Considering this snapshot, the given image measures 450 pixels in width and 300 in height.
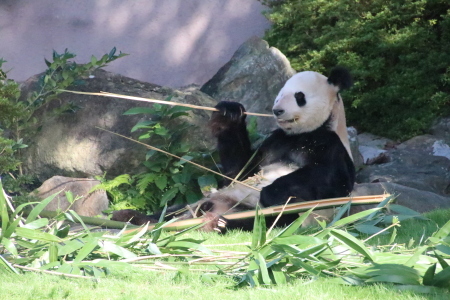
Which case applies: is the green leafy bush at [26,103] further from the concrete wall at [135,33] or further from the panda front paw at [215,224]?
the panda front paw at [215,224]

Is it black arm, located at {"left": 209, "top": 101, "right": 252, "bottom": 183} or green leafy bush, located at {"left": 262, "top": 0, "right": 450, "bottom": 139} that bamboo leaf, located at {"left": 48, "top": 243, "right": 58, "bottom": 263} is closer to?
black arm, located at {"left": 209, "top": 101, "right": 252, "bottom": 183}

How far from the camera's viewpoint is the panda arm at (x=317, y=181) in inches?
199

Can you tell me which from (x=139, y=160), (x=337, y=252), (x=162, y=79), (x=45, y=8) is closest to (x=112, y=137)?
(x=139, y=160)

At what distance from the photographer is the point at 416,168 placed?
27.4 feet

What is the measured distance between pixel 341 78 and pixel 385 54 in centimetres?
482

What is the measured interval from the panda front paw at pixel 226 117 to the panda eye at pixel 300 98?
0.52 meters

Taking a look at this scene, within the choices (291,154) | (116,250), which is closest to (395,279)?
(116,250)

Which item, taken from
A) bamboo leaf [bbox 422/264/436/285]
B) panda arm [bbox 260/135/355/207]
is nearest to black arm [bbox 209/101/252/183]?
panda arm [bbox 260/135/355/207]

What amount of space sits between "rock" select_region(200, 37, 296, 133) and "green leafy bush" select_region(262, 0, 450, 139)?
1473 millimetres

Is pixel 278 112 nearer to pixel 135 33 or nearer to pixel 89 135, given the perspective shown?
pixel 89 135

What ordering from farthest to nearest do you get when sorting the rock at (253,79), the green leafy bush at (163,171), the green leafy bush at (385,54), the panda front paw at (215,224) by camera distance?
the green leafy bush at (385,54)
the rock at (253,79)
the green leafy bush at (163,171)
the panda front paw at (215,224)

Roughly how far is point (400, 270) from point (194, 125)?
4.26 m

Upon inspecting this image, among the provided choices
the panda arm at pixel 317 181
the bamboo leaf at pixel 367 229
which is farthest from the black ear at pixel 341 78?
the bamboo leaf at pixel 367 229

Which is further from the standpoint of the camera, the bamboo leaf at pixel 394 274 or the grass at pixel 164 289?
the bamboo leaf at pixel 394 274
